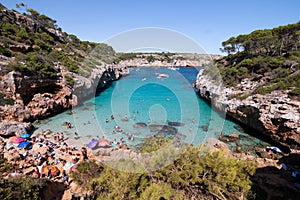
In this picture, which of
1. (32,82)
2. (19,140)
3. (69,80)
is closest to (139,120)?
(19,140)

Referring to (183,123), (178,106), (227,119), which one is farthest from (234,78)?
(183,123)

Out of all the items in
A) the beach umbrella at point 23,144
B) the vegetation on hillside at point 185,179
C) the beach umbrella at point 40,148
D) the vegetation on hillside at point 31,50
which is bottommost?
the beach umbrella at point 40,148

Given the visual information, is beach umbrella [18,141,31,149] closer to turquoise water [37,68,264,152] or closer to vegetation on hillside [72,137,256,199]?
turquoise water [37,68,264,152]

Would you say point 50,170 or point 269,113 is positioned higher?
point 269,113

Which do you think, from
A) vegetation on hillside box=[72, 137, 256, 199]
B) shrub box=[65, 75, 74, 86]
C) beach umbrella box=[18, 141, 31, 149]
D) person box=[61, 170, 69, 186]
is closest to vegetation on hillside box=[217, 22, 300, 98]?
vegetation on hillside box=[72, 137, 256, 199]

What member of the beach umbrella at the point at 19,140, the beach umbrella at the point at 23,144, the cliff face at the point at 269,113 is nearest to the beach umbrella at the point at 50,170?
the beach umbrella at the point at 23,144

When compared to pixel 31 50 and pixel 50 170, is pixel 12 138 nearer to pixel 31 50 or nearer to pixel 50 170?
pixel 50 170

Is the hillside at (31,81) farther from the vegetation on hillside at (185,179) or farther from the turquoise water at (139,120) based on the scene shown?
the vegetation on hillside at (185,179)
